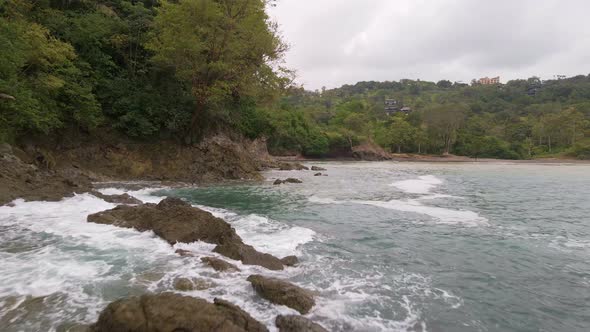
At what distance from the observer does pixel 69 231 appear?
10.4 m

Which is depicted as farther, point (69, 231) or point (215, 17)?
point (215, 17)

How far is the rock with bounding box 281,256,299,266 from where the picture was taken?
869cm

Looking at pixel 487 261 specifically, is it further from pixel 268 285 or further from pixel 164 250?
pixel 164 250

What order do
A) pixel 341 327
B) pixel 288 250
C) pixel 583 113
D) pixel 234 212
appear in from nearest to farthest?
pixel 341 327
pixel 288 250
pixel 234 212
pixel 583 113

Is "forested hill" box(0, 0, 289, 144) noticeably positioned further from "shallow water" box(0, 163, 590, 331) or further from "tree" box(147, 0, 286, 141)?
"shallow water" box(0, 163, 590, 331)

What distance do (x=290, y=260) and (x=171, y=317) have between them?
414 cm

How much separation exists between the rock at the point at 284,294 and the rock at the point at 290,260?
1.83 m

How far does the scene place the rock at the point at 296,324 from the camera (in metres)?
5.42

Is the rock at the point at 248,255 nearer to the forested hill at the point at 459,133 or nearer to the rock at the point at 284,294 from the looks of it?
the rock at the point at 284,294

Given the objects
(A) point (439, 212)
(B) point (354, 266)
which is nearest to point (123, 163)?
(A) point (439, 212)

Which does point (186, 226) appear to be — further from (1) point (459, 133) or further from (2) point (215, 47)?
(1) point (459, 133)

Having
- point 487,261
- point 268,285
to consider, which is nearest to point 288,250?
point 268,285

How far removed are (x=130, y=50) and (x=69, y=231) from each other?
20807mm

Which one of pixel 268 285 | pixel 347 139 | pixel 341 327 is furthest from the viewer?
pixel 347 139
